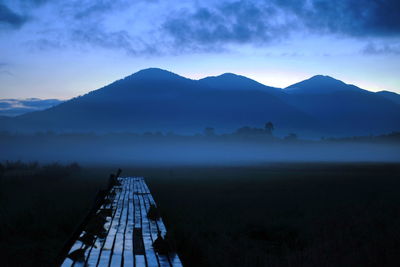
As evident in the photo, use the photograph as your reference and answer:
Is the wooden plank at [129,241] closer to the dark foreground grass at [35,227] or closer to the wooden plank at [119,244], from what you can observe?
the wooden plank at [119,244]

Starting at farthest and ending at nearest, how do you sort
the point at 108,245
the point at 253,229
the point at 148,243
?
the point at 253,229
the point at 148,243
the point at 108,245

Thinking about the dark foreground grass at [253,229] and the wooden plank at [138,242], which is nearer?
the wooden plank at [138,242]

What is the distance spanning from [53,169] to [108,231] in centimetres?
3083

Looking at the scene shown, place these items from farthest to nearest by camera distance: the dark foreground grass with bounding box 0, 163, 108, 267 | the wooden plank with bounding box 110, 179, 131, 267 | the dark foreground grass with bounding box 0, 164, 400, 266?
1. the dark foreground grass with bounding box 0, 163, 108, 267
2. the dark foreground grass with bounding box 0, 164, 400, 266
3. the wooden plank with bounding box 110, 179, 131, 267

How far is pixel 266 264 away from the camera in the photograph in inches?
323

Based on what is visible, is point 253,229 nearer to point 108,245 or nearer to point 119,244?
point 119,244

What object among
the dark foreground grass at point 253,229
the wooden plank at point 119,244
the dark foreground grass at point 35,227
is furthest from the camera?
the dark foreground grass at point 35,227

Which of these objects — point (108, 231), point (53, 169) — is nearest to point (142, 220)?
point (108, 231)

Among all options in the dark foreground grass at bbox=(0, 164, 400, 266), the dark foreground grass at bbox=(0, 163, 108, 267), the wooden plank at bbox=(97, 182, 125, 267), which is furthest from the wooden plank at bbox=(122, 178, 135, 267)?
the dark foreground grass at bbox=(0, 163, 108, 267)

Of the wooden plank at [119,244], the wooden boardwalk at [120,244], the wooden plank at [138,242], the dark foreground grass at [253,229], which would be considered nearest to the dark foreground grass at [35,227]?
the dark foreground grass at [253,229]

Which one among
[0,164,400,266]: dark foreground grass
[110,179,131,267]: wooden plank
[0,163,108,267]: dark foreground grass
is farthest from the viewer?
[0,163,108,267]: dark foreground grass

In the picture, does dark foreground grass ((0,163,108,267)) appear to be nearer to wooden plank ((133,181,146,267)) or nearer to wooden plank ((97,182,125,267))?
wooden plank ((97,182,125,267))

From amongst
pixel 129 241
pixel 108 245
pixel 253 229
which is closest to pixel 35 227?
pixel 129 241

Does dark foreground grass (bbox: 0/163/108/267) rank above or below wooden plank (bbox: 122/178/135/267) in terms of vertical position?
below
